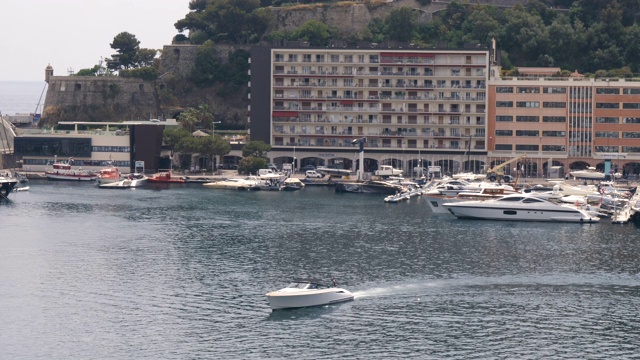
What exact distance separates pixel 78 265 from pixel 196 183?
244 feet

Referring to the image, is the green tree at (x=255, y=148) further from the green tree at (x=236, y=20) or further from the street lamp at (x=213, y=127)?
the green tree at (x=236, y=20)

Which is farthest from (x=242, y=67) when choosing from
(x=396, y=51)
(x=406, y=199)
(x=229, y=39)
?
(x=406, y=199)

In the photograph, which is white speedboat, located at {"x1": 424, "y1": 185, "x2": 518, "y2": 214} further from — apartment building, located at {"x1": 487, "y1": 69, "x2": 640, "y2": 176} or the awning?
the awning

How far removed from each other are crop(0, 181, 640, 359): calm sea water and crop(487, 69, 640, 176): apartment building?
45.2 metres

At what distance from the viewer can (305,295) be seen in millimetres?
73625

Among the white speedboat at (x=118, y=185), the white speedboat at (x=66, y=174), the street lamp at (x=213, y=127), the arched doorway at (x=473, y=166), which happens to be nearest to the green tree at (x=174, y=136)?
the street lamp at (x=213, y=127)

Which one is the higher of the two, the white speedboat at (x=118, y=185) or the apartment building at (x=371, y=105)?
the apartment building at (x=371, y=105)

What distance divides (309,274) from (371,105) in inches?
3469

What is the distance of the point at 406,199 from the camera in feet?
471

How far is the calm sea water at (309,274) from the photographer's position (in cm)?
6606

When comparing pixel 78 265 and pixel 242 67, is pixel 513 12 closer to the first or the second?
pixel 242 67

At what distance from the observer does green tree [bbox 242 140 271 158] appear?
166 meters

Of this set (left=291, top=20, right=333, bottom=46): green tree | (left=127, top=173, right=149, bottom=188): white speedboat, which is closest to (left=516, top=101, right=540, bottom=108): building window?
(left=291, top=20, right=333, bottom=46): green tree

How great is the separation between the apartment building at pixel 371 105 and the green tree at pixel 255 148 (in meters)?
4.07
